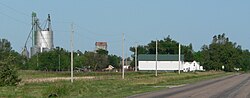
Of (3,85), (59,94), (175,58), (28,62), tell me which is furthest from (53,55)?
(59,94)

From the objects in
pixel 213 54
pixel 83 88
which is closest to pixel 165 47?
pixel 213 54

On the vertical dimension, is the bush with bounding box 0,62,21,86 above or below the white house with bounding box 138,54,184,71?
below

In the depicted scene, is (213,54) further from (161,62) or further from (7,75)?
(7,75)

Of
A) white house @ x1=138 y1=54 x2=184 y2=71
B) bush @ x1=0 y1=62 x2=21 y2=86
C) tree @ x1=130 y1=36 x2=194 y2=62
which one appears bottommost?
bush @ x1=0 y1=62 x2=21 y2=86

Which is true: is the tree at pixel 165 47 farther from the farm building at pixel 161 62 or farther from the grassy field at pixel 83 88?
the grassy field at pixel 83 88

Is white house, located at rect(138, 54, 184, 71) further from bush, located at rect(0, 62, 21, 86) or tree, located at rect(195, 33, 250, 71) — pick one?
bush, located at rect(0, 62, 21, 86)

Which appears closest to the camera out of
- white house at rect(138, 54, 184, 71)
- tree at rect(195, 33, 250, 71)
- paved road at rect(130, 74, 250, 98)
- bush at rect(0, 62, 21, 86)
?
paved road at rect(130, 74, 250, 98)

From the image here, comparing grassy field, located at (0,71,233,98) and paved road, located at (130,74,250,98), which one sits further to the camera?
grassy field, located at (0,71,233,98)

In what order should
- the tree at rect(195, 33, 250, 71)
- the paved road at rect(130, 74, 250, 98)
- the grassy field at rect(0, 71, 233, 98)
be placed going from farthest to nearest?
the tree at rect(195, 33, 250, 71)
the grassy field at rect(0, 71, 233, 98)
the paved road at rect(130, 74, 250, 98)

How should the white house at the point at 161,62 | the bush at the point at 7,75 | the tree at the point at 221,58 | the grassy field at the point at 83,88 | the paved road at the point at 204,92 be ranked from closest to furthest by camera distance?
1. the paved road at the point at 204,92
2. the grassy field at the point at 83,88
3. the bush at the point at 7,75
4. the white house at the point at 161,62
5. the tree at the point at 221,58

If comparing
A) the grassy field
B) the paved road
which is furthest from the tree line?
the paved road

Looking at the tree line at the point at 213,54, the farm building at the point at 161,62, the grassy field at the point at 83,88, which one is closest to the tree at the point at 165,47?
the tree line at the point at 213,54

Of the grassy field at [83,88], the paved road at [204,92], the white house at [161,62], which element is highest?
the white house at [161,62]

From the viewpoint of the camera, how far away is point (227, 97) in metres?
29.3
